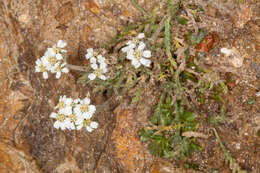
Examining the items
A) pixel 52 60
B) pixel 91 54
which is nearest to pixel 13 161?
pixel 52 60

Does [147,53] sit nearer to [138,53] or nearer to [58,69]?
[138,53]

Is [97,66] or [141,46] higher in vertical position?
[141,46]

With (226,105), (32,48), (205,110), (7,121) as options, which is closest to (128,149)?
(205,110)

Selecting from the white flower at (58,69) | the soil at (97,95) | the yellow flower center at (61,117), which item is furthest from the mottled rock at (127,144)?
the white flower at (58,69)

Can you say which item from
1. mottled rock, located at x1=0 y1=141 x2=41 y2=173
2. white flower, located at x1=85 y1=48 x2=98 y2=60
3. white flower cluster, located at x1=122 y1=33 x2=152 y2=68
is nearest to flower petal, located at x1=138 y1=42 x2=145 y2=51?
white flower cluster, located at x1=122 y1=33 x2=152 y2=68

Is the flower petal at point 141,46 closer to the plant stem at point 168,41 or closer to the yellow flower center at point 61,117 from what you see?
the plant stem at point 168,41

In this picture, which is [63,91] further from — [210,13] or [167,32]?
[210,13]
